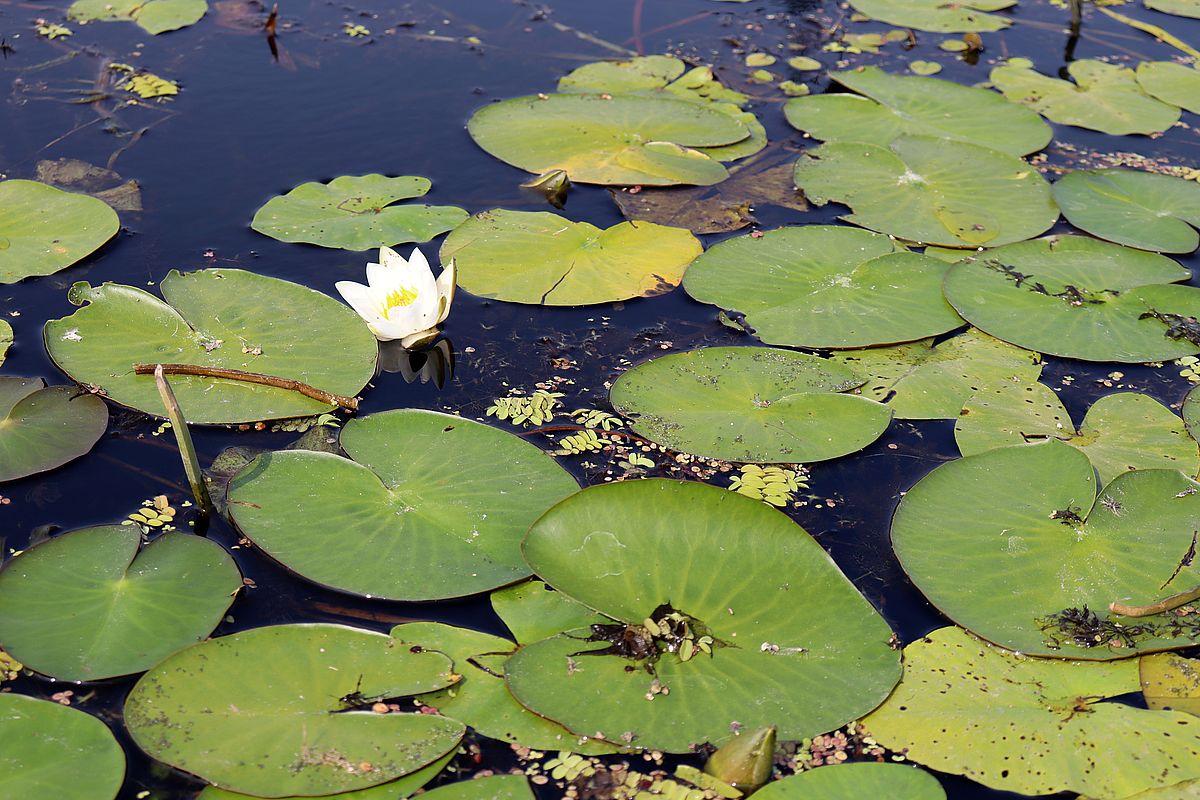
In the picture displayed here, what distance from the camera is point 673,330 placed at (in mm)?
3945

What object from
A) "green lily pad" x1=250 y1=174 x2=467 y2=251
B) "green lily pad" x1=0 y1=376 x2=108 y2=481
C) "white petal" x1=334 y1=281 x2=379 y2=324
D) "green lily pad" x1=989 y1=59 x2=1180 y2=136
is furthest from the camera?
"green lily pad" x1=989 y1=59 x2=1180 y2=136

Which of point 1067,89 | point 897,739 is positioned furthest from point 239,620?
point 1067,89

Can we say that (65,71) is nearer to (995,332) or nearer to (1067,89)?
(995,332)

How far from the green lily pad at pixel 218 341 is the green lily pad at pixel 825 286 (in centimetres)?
145

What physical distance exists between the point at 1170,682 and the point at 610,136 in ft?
11.6

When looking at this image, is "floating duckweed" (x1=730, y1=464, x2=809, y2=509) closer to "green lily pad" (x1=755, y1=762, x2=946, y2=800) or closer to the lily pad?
"green lily pad" (x1=755, y1=762, x2=946, y2=800)

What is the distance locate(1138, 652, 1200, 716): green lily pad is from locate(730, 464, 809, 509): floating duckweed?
1.07 meters

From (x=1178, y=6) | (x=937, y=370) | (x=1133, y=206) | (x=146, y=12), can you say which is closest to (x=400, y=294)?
(x=937, y=370)

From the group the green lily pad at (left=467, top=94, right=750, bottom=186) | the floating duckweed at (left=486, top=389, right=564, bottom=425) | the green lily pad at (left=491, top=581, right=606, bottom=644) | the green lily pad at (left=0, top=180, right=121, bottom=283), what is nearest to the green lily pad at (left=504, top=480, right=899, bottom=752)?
the green lily pad at (left=491, top=581, right=606, bottom=644)

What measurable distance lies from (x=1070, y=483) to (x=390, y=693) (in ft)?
6.92

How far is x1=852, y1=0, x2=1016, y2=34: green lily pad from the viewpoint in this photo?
6.46 m

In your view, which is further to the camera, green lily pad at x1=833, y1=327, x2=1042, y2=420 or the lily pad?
the lily pad

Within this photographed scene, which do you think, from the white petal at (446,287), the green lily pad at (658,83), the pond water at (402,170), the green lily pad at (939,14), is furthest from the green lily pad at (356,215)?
the green lily pad at (939,14)

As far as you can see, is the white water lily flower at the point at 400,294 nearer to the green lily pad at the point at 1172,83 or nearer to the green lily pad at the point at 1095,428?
the green lily pad at the point at 1095,428
